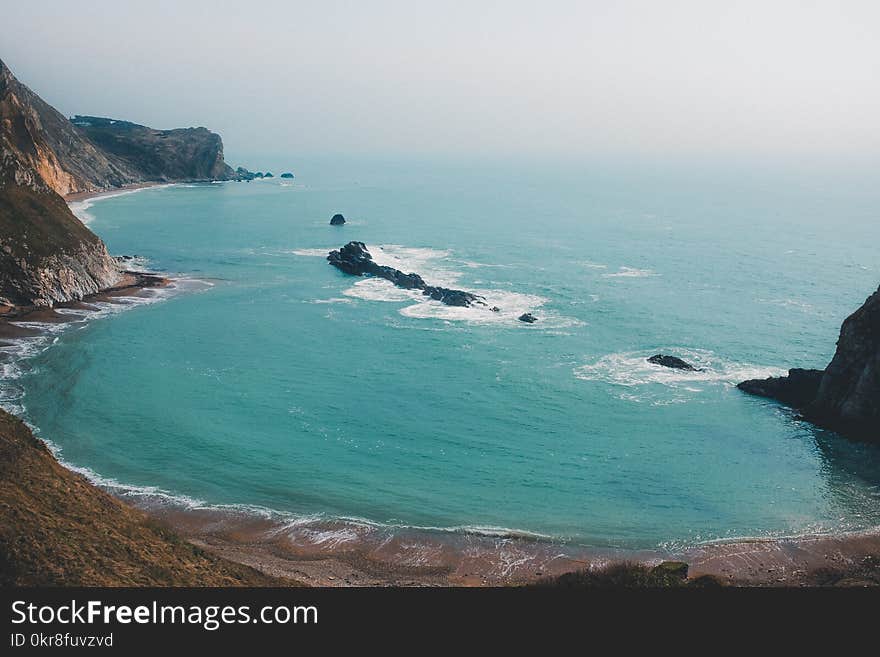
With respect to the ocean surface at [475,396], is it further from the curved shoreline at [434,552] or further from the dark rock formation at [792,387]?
the dark rock formation at [792,387]

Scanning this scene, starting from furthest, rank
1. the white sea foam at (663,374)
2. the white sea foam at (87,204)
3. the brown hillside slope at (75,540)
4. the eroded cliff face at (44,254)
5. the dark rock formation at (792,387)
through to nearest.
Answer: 1. the white sea foam at (87,204)
2. the eroded cliff face at (44,254)
3. the white sea foam at (663,374)
4. the dark rock formation at (792,387)
5. the brown hillside slope at (75,540)

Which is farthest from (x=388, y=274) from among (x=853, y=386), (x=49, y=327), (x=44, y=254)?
(x=853, y=386)

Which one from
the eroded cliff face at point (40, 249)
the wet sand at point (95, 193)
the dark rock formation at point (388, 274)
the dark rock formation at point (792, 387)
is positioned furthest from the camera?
the wet sand at point (95, 193)

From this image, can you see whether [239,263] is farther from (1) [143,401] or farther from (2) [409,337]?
(1) [143,401]

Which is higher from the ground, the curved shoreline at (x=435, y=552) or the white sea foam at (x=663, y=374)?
the white sea foam at (x=663, y=374)

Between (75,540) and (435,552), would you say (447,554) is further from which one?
(75,540)

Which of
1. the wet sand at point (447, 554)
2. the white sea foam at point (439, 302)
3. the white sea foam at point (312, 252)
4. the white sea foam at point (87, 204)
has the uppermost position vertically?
the white sea foam at point (87, 204)

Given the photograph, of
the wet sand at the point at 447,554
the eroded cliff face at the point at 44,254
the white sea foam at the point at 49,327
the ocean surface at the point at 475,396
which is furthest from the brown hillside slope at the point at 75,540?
the eroded cliff face at the point at 44,254
